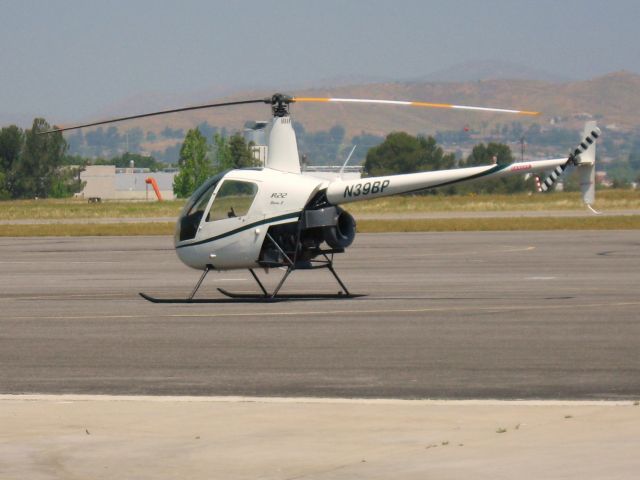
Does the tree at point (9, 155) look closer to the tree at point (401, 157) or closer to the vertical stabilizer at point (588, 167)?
the tree at point (401, 157)

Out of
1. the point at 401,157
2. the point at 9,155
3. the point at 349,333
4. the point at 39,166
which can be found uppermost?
the point at 349,333

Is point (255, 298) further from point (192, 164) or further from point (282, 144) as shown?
point (192, 164)

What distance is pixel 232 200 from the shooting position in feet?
69.3

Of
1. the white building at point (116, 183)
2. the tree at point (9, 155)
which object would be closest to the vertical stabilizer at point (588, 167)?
the tree at point (9, 155)

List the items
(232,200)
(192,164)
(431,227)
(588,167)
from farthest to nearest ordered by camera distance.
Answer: (192,164), (431,227), (588,167), (232,200)

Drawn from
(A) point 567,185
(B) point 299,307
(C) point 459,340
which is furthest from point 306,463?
(A) point 567,185

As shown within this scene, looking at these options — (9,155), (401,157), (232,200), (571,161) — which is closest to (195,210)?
(232,200)

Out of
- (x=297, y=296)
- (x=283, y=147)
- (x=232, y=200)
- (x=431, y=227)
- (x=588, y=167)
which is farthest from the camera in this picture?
(x=431, y=227)

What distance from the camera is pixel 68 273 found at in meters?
29.2

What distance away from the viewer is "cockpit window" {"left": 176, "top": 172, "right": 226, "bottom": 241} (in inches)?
840

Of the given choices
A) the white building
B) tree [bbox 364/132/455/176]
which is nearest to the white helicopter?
the white building

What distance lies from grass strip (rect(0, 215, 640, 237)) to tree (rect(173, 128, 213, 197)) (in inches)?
2556

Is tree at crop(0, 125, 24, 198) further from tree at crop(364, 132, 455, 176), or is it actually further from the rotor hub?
the rotor hub

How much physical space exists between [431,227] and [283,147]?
30.4m
